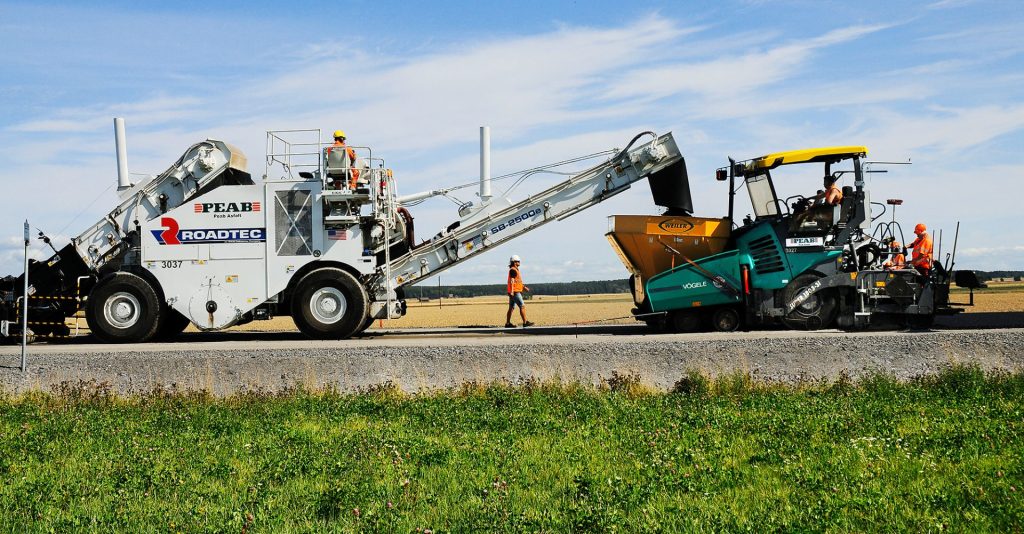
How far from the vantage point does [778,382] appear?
11.4m

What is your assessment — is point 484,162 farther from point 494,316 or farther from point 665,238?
point 494,316

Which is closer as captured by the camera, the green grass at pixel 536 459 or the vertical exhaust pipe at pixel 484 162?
the green grass at pixel 536 459

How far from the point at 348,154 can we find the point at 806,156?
749 cm

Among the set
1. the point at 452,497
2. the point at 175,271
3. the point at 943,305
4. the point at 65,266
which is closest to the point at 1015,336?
the point at 943,305

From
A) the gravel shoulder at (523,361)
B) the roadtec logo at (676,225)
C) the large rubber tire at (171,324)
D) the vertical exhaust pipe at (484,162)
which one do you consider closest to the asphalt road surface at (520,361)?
the gravel shoulder at (523,361)

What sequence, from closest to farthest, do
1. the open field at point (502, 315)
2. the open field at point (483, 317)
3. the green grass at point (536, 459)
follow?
the green grass at point (536, 459), the open field at point (483, 317), the open field at point (502, 315)

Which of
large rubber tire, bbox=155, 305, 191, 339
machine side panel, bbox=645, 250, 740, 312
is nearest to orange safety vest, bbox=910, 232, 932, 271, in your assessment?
machine side panel, bbox=645, 250, 740, 312

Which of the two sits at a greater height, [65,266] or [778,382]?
[65,266]

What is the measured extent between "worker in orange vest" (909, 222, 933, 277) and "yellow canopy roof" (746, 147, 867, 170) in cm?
161

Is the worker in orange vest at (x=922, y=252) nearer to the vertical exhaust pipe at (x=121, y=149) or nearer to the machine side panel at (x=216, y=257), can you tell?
the machine side panel at (x=216, y=257)

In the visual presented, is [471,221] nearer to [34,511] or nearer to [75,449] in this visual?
[75,449]

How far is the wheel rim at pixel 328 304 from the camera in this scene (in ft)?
50.2

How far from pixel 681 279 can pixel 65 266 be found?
35.6 feet

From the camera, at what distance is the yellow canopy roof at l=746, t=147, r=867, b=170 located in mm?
14484
